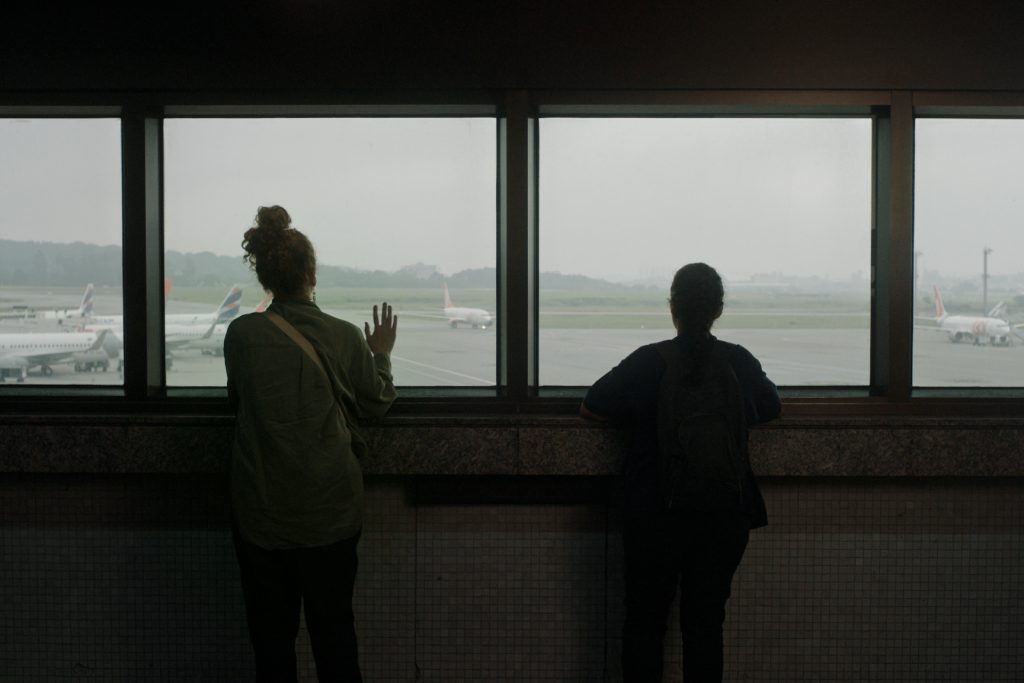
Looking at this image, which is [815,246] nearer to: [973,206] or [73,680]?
[973,206]

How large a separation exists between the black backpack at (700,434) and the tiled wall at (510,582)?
0.68m

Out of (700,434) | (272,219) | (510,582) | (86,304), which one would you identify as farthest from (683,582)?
(86,304)

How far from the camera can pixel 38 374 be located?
391cm

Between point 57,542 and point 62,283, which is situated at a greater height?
point 62,283

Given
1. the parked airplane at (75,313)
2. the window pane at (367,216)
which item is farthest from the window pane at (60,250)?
the window pane at (367,216)

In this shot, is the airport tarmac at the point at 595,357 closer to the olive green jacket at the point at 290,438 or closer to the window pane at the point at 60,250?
the window pane at the point at 60,250

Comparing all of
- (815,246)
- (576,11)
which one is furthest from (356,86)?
(815,246)

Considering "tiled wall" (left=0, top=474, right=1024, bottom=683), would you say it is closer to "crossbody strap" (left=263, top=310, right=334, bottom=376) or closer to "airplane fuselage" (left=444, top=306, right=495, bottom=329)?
"airplane fuselage" (left=444, top=306, right=495, bottom=329)

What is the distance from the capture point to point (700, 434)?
10.1 ft

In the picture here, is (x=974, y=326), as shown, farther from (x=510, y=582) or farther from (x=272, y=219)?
(x=272, y=219)

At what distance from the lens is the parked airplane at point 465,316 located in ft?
12.8

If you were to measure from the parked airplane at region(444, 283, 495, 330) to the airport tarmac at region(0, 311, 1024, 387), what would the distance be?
0.03 meters

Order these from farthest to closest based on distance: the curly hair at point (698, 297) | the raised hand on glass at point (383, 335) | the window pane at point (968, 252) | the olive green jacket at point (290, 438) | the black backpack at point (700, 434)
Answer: the window pane at point (968, 252) < the raised hand on glass at point (383, 335) < the curly hair at point (698, 297) < the black backpack at point (700, 434) < the olive green jacket at point (290, 438)

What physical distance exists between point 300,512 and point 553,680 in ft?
4.93
